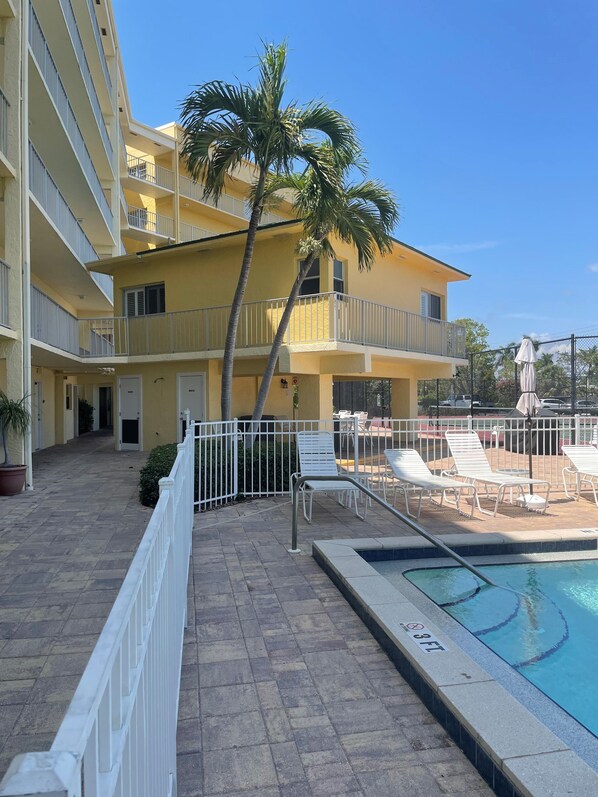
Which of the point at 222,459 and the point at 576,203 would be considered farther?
the point at 576,203

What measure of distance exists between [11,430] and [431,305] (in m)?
14.4

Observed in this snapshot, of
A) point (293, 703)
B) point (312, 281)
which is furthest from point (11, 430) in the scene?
point (293, 703)

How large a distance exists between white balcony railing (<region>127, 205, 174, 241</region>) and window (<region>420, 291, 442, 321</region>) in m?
13.9

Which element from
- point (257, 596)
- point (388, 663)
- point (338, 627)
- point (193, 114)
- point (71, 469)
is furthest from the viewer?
point (71, 469)

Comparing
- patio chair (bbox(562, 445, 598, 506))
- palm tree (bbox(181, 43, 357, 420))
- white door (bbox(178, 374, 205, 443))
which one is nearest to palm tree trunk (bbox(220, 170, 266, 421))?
palm tree (bbox(181, 43, 357, 420))

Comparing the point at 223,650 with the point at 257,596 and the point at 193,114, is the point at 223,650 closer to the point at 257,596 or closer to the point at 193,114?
the point at 257,596

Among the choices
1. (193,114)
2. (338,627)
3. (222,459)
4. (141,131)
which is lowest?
(338,627)

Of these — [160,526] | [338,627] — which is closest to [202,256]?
[338,627]

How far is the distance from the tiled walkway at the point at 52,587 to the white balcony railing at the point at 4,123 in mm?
6646

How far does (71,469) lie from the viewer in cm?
1327

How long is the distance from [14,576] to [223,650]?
9.31 feet

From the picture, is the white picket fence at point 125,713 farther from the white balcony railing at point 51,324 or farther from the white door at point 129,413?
the white door at point 129,413

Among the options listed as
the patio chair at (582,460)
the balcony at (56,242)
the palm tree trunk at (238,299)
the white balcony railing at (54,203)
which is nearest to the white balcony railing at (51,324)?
the balcony at (56,242)

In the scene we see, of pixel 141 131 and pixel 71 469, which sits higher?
pixel 141 131
